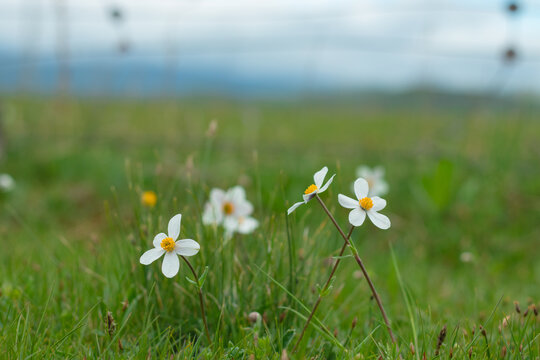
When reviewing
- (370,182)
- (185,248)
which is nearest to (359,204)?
(185,248)

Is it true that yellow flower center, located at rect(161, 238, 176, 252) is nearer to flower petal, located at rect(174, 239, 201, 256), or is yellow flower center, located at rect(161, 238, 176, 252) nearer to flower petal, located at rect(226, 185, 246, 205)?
flower petal, located at rect(174, 239, 201, 256)

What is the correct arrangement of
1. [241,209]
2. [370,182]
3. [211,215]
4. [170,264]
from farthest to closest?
[370,182], [241,209], [211,215], [170,264]

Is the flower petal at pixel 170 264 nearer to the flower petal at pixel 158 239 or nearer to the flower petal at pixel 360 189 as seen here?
the flower petal at pixel 158 239

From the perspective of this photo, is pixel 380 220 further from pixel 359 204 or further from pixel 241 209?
pixel 241 209

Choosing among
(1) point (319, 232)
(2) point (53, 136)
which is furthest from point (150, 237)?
(2) point (53, 136)

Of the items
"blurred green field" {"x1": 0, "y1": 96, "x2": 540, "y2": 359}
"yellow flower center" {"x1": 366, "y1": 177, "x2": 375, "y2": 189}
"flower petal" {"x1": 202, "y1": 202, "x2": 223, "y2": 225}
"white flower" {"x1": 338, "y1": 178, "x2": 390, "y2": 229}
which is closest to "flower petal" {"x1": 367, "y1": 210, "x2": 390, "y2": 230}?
"white flower" {"x1": 338, "y1": 178, "x2": 390, "y2": 229}

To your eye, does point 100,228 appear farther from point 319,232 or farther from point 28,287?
point 319,232
